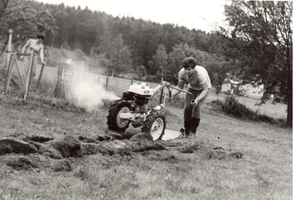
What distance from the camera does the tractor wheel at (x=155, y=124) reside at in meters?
6.30

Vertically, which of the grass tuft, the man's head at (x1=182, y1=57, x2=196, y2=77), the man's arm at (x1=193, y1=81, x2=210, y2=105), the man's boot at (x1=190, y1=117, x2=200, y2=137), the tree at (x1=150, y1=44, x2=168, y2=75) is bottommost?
the grass tuft

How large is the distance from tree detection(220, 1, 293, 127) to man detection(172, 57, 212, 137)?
13.6m

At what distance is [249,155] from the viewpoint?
712cm

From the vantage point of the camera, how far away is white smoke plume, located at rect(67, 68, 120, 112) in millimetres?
9570

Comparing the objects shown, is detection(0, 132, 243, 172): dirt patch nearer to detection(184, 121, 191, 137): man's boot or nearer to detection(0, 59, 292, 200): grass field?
detection(0, 59, 292, 200): grass field

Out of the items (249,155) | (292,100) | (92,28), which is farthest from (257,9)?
(92,28)

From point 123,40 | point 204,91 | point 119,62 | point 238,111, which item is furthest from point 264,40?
point 123,40

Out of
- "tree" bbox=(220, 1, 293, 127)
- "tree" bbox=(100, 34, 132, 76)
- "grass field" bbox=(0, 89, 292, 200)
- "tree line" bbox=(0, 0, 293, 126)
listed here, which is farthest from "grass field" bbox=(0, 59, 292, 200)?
"tree" bbox=(100, 34, 132, 76)

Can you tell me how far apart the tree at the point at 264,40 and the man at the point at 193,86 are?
13639 mm

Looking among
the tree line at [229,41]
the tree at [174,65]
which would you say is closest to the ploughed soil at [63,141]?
the tree line at [229,41]

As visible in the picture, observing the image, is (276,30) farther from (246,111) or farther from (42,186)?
(42,186)

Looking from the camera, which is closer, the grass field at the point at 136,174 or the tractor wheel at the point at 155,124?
the grass field at the point at 136,174

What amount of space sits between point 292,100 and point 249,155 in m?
15.1

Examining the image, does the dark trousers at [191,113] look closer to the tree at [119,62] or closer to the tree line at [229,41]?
the tree line at [229,41]
